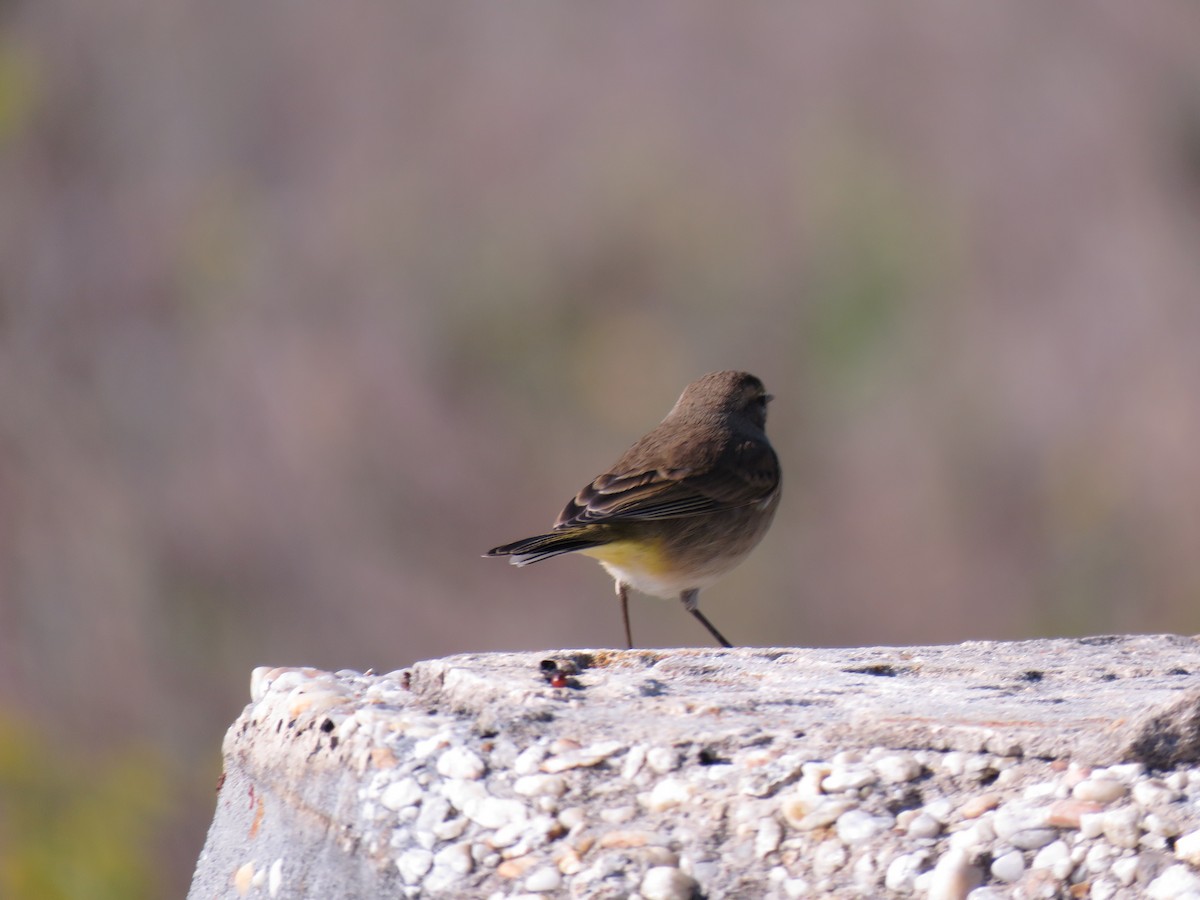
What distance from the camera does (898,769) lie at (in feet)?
9.48

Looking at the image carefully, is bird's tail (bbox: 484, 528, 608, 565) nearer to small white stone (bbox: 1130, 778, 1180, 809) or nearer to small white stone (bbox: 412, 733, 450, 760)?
small white stone (bbox: 412, 733, 450, 760)

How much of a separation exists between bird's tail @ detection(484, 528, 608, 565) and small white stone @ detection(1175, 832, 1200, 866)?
2641 mm

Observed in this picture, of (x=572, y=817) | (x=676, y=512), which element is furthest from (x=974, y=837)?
(x=676, y=512)

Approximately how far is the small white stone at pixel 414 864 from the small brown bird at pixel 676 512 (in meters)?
2.47

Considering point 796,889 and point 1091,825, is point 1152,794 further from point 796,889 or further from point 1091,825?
point 796,889

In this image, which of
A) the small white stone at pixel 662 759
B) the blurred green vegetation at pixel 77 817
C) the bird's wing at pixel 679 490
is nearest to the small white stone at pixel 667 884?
the small white stone at pixel 662 759

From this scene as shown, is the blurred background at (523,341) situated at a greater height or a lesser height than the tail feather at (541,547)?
greater

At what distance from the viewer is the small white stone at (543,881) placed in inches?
108

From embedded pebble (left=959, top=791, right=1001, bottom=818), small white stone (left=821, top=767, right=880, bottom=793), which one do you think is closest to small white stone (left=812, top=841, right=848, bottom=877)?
small white stone (left=821, top=767, right=880, bottom=793)

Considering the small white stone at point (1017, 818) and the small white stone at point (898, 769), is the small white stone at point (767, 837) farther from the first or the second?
the small white stone at point (1017, 818)

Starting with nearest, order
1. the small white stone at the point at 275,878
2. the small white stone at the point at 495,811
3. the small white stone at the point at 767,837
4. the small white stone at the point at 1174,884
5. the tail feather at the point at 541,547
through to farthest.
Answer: the small white stone at the point at 1174,884 → the small white stone at the point at 767,837 → the small white stone at the point at 495,811 → the small white stone at the point at 275,878 → the tail feather at the point at 541,547

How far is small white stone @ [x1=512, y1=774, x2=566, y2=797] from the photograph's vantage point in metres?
2.92

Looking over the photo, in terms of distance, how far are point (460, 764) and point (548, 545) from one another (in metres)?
2.36

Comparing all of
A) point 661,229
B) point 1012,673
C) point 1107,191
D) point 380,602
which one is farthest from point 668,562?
point 1107,191
